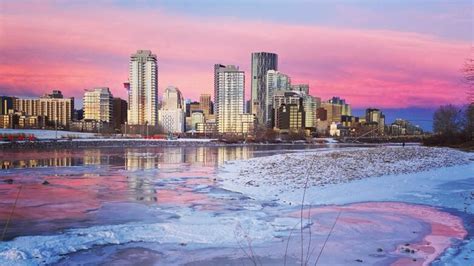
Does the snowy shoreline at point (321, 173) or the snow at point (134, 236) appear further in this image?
the snowy shoreline at point (321, 173)

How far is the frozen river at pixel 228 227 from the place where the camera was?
9.07 meters

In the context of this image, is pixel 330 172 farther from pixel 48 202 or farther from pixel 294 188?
pixel 48 202

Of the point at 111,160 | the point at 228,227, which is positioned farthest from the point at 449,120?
the point at 228,227

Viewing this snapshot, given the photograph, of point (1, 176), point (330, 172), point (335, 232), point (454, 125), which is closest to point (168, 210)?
point (335, 232)

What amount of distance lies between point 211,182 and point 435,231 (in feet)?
44.3

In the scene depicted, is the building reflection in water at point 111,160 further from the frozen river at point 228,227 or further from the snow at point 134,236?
the snow at point 134,236

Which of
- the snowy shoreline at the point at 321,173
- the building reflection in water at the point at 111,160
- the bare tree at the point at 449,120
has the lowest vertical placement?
the building reflection in water at the point at 111,160

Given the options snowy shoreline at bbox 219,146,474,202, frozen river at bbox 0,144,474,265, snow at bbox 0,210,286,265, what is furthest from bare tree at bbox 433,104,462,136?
snow at bbox 0,210,286,265

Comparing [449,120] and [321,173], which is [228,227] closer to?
[321,173]

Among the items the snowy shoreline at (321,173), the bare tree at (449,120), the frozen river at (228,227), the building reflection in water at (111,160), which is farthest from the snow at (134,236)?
the bare tree at (449,120)

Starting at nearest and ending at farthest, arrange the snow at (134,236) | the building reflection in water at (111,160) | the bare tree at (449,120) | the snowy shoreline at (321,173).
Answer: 1. the snow at (134,236)
2. the snowy shoreline at (321,173)
3. the building reflection in water at (111,160)
4. the bare tree at (449,120)

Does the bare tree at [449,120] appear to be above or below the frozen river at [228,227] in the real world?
above

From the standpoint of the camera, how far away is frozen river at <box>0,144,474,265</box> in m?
9.07

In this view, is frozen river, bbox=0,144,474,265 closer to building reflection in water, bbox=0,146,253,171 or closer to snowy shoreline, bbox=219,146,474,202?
snowy shoreline, bbox=219,146,474,202
